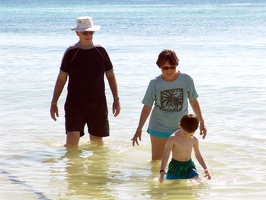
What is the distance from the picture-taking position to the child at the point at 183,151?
20.7ft

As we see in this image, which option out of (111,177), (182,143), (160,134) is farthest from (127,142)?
(182,143)

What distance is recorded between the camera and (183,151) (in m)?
6.57

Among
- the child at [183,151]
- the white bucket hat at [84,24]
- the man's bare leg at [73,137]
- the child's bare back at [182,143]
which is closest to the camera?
the child at [183,151]

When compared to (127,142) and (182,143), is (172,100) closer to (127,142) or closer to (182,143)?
(182,143)

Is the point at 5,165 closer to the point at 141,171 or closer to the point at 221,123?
the point at 141,171

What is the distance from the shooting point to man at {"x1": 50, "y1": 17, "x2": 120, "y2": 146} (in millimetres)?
7781

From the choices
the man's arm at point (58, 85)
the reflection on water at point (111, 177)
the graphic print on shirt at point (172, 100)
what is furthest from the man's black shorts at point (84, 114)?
the graphic print on shirt at point (172, 100)

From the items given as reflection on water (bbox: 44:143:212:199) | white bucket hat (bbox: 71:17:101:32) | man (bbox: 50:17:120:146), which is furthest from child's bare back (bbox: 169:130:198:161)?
white bucket hat (bbox: 71:17:101:32)

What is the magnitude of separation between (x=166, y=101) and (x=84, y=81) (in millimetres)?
1321

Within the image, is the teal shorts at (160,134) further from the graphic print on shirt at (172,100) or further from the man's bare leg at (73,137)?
the man's bare leg at (73,137)

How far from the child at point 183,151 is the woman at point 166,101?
402mm

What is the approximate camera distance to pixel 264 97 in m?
12.9

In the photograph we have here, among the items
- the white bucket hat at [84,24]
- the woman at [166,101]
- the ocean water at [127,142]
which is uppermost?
the white bucket hat at [84,24]

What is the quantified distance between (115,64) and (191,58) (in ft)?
8.54
